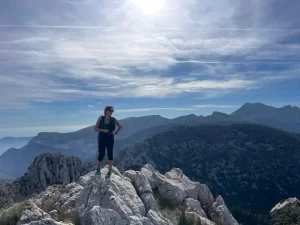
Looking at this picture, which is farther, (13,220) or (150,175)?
(150,175)

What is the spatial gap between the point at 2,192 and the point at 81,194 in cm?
7763

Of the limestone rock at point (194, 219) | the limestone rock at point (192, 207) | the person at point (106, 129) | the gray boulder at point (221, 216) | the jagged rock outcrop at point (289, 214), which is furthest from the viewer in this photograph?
the gray boulder at point (221, 216)

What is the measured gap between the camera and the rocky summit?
18781 mm

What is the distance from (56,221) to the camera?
18.1 metres

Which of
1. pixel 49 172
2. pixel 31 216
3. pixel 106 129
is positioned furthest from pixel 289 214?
pixel 49 172

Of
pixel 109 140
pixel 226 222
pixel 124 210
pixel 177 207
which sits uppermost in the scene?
pixel 109 140

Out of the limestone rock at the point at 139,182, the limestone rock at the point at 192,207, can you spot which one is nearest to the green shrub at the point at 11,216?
the limestone rock at the point at 139,182

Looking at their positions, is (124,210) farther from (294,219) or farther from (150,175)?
(294,219)

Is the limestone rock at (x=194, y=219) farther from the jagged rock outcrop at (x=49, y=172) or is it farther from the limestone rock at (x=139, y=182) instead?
the jagged rock outcrop at (x=49, y=172)

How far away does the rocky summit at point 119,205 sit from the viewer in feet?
61.6

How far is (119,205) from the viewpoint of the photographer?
2023 cm

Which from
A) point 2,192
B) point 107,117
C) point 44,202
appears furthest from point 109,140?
point 2,192

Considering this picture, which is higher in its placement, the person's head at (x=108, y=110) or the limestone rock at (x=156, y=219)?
the person's head at (x=108, y=110)

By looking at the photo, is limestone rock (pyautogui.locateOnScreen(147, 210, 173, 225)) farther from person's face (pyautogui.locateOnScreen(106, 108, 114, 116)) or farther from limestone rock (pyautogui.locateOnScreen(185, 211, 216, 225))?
person's face (pyautogui.locateOnScreen(106, 108, 114, 116))
